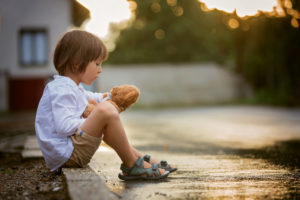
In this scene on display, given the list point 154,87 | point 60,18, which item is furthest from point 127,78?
point 60,18

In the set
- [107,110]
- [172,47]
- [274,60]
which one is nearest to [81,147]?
[107,110]

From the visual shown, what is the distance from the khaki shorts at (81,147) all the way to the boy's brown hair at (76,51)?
1.93 ft

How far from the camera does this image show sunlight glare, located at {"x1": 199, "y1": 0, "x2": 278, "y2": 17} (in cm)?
622

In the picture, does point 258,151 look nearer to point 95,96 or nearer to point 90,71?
point 95,96

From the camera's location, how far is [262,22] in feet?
81.0

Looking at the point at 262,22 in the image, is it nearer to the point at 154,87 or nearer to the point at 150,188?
the point at 154,87

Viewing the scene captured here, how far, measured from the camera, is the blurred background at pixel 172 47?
793 inches

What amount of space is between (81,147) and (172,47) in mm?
34915

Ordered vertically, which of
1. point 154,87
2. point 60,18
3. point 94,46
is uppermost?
point 60,18

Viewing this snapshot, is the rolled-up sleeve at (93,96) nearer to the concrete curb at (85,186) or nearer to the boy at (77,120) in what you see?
the boy at (77,120)

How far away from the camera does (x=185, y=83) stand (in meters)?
29.3

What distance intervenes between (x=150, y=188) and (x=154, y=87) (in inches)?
1016

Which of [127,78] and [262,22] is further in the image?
[127,78]

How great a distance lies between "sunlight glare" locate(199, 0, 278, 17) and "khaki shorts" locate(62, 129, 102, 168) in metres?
3.60
